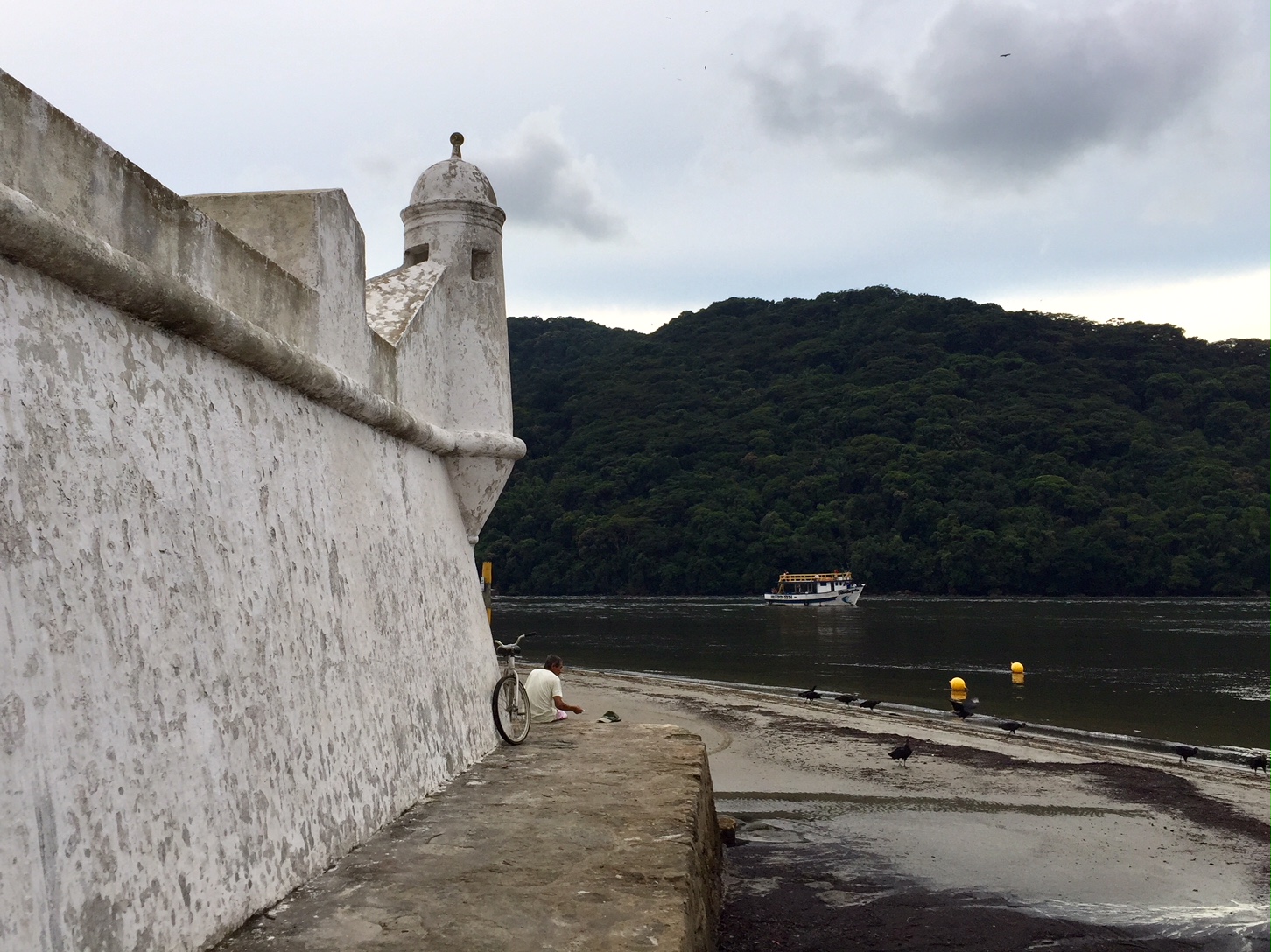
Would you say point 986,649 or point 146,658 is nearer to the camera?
point 146,658

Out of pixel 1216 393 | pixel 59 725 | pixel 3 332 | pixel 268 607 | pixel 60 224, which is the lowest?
pixel 59 725

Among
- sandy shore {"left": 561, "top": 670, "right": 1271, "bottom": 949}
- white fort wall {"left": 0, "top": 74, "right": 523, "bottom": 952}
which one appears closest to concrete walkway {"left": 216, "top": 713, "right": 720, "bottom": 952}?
white fort wall {"left": 0, "top": 74, "right": 523, "bottom": 952}

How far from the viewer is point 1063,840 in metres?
10.4

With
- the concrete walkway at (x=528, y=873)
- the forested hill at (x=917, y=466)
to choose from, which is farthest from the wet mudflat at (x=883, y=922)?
the forested hill at (x=917, y=466)

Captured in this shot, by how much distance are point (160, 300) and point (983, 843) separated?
8.84 m

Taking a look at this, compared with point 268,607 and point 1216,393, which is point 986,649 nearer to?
point 268,607

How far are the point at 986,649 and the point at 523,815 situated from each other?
3949 cm

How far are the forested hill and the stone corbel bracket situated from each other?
259ft

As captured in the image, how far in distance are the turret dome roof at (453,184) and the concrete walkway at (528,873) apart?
4.65m

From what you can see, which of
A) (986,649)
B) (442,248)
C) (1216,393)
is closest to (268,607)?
(442,248)

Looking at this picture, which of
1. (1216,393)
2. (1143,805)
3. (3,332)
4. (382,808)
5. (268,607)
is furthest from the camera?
(1216,393)

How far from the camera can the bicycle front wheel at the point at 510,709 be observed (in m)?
8.41

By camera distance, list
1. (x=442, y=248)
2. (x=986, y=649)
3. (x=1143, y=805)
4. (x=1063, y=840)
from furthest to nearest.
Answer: (x=986, y=649) → (x=1143, y=805) → (x=1063, y=840) → (x=442, y=248)

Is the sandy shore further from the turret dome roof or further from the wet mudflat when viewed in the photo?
the turret dome roof
